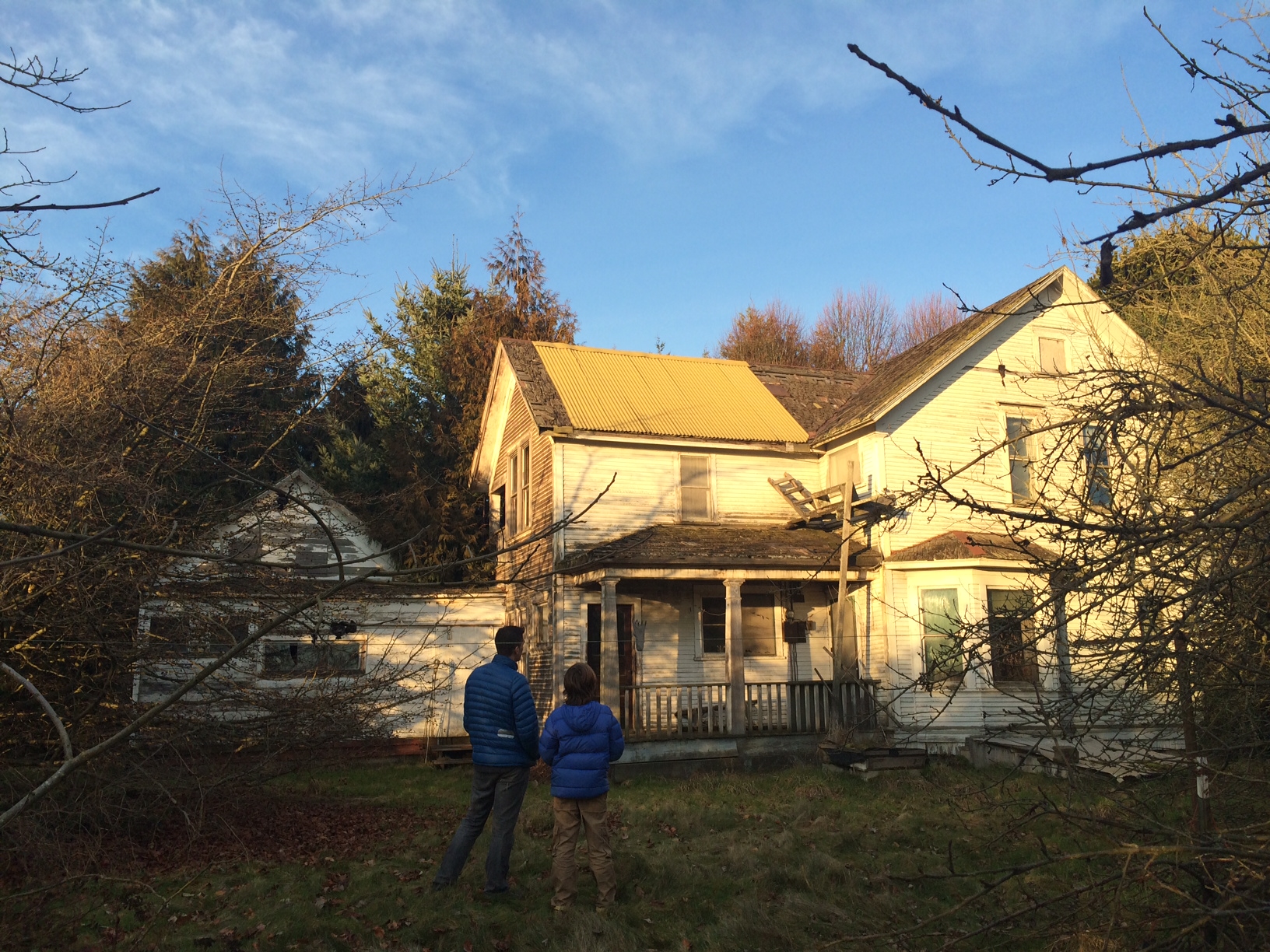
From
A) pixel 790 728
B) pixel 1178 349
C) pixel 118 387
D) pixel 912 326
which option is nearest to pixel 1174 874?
pixel 118 387

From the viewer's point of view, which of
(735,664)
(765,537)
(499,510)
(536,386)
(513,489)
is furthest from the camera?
(499,510)

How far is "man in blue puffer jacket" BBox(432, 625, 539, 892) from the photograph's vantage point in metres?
7.32

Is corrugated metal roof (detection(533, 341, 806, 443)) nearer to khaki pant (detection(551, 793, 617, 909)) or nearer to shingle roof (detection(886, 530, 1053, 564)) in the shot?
shingle roof (detection(886, 530, 1053, 564))

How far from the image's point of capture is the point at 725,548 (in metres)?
16.8

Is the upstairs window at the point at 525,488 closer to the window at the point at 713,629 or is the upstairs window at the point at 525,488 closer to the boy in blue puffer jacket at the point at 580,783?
the window at the point at 713,629

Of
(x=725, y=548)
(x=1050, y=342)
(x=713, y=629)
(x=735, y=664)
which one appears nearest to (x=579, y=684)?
(x=735, y=664)

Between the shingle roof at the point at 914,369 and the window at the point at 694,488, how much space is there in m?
2.33

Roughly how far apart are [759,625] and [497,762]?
39.7 feet

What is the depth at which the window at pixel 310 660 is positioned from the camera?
32.6ft

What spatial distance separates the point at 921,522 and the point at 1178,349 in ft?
21.2

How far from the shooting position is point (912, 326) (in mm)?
42500

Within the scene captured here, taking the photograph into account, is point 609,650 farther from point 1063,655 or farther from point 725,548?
point 1063,655

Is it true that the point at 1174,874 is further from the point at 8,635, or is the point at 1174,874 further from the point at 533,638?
the point at 533,638

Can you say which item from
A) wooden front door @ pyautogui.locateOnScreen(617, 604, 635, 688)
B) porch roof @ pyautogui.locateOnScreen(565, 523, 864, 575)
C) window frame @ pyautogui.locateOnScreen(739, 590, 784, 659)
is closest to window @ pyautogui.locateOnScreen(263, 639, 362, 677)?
porch roof @ pyautogui.locateOnScreen(565, 523, 864, 575)
